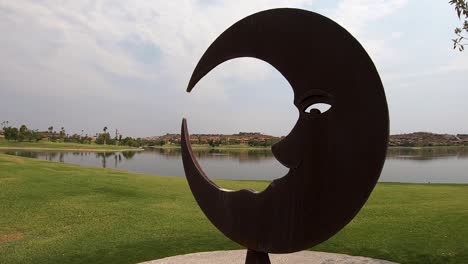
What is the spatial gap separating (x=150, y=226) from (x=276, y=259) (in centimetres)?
428

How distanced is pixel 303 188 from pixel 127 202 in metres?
10.5

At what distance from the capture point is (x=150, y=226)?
10.3 m

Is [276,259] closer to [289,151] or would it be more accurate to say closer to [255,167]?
[289,151]

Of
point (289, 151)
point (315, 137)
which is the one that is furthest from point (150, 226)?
point (315, 137)

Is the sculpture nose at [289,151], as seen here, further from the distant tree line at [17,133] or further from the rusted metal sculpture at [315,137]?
the distant tree line at [17,133]

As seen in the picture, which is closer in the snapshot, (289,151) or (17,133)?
(289,151)

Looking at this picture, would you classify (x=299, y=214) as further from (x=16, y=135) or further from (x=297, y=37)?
(x=16, y=135)

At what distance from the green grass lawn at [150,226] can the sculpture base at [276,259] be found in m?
0.72

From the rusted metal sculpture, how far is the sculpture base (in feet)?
8.04

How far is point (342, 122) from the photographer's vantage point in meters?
3.97

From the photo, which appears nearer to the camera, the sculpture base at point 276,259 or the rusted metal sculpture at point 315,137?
the rusted metal sculpture at point 315,137

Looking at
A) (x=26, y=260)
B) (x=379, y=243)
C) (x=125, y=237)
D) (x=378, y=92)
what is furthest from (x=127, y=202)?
(x=378, y=92)

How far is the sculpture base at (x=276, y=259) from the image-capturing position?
7.03m

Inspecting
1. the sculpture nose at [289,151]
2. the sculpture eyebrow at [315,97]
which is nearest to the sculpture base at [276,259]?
the sculpture nose at [289,151]
